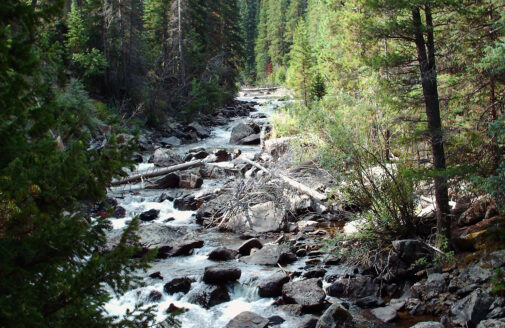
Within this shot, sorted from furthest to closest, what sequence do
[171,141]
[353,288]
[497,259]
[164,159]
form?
1. [171,141]
2. [164,159]
3. [353,288]
4. [497,259]

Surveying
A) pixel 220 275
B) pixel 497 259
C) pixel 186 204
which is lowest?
pixel 220 275

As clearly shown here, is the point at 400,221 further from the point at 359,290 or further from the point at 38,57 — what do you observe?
the point at 38,57

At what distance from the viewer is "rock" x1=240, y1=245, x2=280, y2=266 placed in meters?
9.26

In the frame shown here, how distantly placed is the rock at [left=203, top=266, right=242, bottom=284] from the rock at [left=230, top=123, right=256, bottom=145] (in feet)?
57.0

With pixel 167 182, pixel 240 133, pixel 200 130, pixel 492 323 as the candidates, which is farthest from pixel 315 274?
pixel 200 130

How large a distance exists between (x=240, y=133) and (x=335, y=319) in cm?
2045

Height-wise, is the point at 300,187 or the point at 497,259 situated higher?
the point at 300,187

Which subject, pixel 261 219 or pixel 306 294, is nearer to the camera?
pixel 306 294

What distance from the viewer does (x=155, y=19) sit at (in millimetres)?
35969

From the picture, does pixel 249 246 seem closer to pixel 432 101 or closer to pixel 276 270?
pixel 276 270

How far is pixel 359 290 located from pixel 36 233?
20.5 ft

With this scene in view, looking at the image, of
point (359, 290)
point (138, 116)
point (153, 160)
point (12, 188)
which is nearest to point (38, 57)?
point (12, 188)

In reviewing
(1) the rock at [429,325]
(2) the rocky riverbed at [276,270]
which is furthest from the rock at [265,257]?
(1) the rock at [429,325]

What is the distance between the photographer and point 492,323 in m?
5.58
